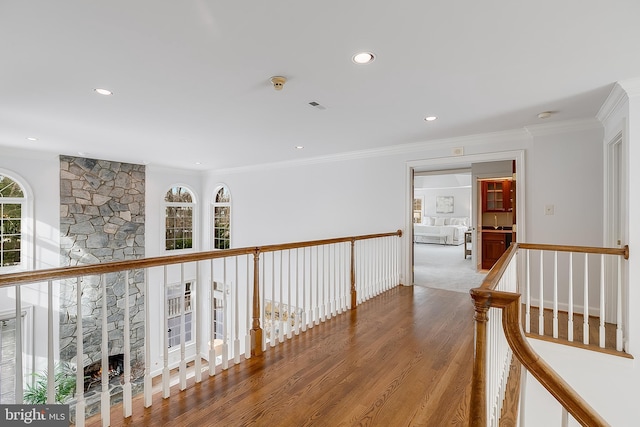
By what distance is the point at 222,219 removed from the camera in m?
7.74

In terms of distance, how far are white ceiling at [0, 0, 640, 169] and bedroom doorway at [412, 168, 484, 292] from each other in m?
2.77

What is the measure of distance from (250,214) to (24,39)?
5323 millimetres

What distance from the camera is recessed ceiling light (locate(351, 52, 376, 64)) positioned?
207 cm

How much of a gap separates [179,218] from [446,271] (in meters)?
6.48

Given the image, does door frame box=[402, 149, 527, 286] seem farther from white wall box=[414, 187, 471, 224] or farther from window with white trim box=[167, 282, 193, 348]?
white wall box=[414, 187, 471, 224]

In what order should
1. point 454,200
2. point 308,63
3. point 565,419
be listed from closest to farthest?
point 565,419, point 308,63, point 454,200

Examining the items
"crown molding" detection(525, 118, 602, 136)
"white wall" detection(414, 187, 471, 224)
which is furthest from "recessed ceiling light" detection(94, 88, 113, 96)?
"white wall" detection(414, 187, 471, 224)

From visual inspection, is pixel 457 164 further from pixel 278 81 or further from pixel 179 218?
pixel 179 218

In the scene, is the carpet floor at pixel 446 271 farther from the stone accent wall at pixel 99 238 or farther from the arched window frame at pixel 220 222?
the stone accent wall at pixel 99 238

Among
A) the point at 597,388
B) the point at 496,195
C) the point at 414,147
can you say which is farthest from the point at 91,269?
the point at 496,195

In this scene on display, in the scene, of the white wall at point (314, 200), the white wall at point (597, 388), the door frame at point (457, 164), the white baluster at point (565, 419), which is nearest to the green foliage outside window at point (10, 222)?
the white wall at point (314, 200)

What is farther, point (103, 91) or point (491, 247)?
point (491, 247)

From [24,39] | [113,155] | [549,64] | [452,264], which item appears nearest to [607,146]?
[549,64]

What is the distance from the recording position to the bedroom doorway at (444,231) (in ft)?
18.6
